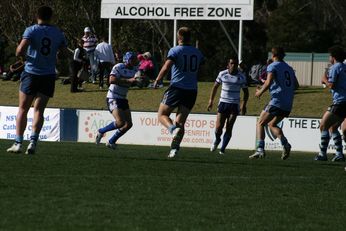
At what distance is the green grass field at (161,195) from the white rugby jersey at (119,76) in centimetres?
442

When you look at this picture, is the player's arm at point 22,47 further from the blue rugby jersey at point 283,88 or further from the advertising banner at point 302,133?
the advertising banner at point 302,133

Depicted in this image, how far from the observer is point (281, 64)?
16.3 meters

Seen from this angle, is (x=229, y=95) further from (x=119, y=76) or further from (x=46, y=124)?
(x=46, y=124)

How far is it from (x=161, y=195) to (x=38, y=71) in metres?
4.35

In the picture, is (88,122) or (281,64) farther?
(88,122)

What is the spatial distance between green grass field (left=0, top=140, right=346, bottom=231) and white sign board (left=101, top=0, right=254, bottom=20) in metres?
20.6

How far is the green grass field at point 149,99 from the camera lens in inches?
1259

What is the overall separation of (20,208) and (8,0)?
4178cm

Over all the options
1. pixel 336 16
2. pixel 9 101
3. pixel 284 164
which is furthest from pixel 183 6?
pixel 336 16

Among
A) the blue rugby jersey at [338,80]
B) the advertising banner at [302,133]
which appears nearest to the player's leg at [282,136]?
the blue rugby jersey at [338,80]

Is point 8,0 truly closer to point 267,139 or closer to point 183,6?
point 183,6

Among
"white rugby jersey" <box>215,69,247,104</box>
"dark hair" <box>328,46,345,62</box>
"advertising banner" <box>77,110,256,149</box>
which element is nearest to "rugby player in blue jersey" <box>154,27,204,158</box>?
"dark hair" <box>328,46,345,62</box>

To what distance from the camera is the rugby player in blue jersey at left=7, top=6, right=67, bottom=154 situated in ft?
43.8

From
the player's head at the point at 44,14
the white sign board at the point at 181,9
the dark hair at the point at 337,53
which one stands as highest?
the white sign board at the point at 181,9
